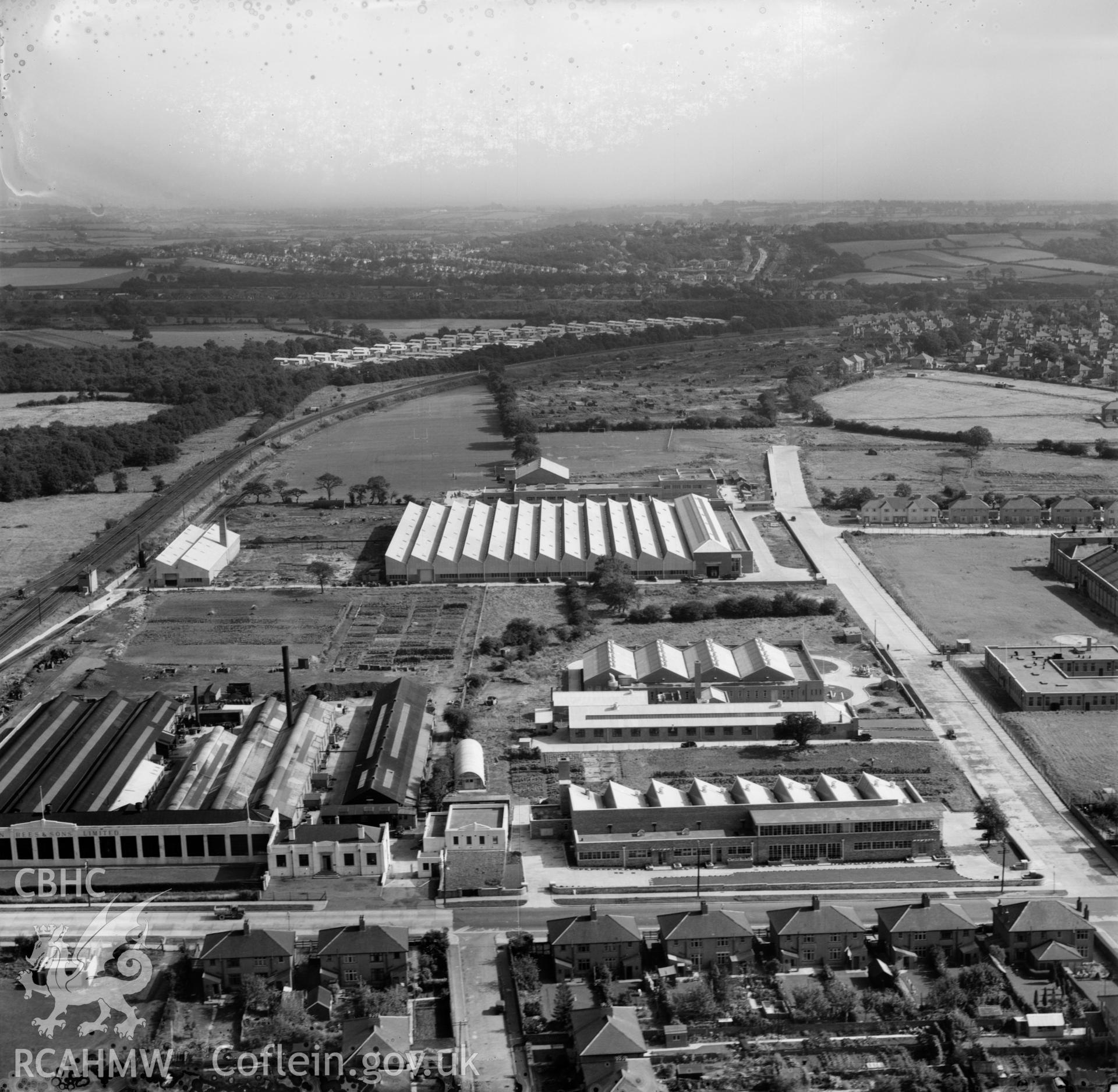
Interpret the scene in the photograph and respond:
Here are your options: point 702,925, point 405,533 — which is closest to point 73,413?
point 405,533

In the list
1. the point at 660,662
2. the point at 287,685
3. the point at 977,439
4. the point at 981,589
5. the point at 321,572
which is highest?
the point at 977,439

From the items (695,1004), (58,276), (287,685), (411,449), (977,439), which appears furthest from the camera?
(58,276)

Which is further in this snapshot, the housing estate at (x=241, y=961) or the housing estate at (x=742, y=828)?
the housing estate at (x=742, y=828)

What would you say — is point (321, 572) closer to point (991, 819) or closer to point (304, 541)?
point (304, 541)

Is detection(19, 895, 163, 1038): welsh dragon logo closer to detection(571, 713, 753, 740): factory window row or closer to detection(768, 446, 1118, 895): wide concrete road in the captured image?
detection(571, 713, 753, 740): factory window row

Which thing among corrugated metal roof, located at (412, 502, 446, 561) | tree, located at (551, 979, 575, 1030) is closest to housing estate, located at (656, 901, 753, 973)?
tree, located at (551, 979, 575, 1030)

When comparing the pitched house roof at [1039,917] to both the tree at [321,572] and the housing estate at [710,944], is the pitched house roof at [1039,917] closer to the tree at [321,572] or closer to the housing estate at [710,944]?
the housing estate at [710,944]

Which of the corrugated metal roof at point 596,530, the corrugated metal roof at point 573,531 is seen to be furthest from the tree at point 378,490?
the corrugated metal roof at point 596,530
